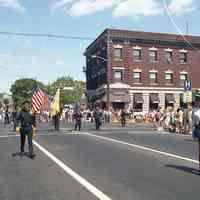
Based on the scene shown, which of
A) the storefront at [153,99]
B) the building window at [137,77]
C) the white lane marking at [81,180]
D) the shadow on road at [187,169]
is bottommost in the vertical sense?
the white lane marking at [81,180]

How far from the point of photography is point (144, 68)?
2334 inches

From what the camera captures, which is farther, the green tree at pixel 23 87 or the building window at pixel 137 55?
the green tree at pixel 23 87

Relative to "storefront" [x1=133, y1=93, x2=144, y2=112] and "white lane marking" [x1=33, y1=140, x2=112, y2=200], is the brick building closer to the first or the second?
"storefront" [x1=133, y1=93, x2=144, y2=112]

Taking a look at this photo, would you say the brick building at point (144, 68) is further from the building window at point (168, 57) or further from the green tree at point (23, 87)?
the green tree at point (23, 87)

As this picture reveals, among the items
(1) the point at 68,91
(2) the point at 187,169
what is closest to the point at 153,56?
(2) the point at 187,169

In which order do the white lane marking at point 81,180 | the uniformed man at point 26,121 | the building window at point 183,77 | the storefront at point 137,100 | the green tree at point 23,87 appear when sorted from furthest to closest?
1. the green tree at point 23,87
2. the building window at point 183,77
3. the storefront at point 137,100
4. the uniformed man at point 26,121
5. the white lane marking at point 81,180

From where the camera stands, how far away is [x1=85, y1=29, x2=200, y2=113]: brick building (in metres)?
58.0

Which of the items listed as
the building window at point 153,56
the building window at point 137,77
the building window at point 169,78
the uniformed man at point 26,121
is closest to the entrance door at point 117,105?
the building window at point 137,77

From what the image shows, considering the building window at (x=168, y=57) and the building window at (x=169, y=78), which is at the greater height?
the building window at (x=168, y=57)

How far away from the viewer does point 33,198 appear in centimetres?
753

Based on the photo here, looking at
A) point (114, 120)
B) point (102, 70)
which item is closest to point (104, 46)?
point (102, 70)

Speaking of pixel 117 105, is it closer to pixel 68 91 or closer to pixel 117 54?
pixel 117 54

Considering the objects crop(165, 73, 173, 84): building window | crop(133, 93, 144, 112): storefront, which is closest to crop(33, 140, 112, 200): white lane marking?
crop(133, 93, 144, 112): storefront

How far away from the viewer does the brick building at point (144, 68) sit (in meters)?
58.0
